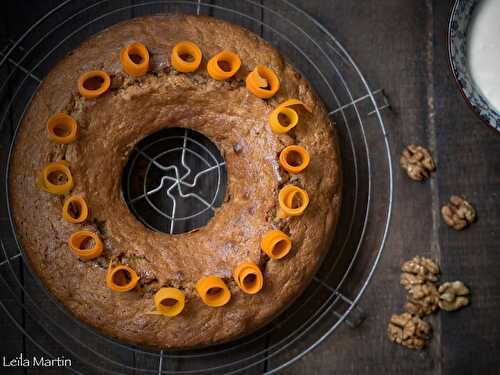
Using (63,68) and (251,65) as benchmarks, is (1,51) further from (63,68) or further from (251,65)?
(251,65)

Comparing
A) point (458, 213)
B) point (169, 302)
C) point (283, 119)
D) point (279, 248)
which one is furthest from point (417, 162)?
point (169, 302)

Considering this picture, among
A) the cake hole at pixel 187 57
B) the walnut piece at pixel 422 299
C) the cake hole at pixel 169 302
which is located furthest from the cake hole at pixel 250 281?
the cake hole at pixel 187 57

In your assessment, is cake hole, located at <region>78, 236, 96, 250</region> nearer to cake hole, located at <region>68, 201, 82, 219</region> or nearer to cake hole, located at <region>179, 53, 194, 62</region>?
cake hole, located at <region>68, 201, 82, 219</region>

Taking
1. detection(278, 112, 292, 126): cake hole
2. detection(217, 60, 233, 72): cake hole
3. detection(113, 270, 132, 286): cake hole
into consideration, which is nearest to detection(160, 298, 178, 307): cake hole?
detection(113, 270, 132, 286): cake hole

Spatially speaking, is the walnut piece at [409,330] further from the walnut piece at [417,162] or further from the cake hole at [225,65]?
the cake hole at [225,65]

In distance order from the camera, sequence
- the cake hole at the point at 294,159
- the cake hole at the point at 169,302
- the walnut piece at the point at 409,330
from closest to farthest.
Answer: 1. the cake hole at the point at 169,302
2. the cake hole at the point at 294,159
3. the walnut piece at the point at 409,330

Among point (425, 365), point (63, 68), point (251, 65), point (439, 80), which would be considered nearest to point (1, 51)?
point (63, 68)
